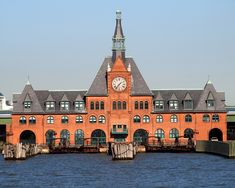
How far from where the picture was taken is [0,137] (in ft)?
550

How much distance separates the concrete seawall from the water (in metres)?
3.86

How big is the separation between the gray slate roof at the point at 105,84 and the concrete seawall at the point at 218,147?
1724cm

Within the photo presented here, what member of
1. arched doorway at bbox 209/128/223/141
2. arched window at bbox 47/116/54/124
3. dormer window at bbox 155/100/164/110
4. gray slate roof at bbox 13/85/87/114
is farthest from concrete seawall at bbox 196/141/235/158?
arched window at bbox 47/116/54/124

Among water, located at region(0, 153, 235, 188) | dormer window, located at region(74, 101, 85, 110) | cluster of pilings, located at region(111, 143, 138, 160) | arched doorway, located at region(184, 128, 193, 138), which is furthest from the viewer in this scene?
dormer window, located at region(74, 101, 85, 110)

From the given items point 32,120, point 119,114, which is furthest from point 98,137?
point 32,120

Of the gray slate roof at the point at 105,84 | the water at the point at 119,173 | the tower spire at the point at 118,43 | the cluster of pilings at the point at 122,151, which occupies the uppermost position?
the tower spire at the point at 118,43

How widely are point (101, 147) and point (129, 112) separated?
1329 cm

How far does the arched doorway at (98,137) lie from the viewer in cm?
15838

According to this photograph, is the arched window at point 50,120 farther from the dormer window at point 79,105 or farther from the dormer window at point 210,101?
the dormer window at point 210,101

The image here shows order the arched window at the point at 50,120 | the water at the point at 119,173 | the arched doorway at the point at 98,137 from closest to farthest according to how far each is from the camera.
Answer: the water at the point at 119,173 < the arched doorway at the point at 98,137 < the arched window at the point at 50,120

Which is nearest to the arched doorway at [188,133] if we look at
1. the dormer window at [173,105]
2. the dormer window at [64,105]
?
the dormer window at [173,105]

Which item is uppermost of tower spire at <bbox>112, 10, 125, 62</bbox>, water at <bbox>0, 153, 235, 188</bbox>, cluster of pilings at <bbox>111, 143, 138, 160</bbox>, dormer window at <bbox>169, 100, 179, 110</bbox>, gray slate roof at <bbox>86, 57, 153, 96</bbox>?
tower spire at <bbox>112, 10, 125, 62</bbox>

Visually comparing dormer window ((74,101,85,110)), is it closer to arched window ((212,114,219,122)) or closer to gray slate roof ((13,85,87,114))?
gray slate roof ((13,85,87,114))

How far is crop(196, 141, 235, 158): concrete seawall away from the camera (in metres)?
114
